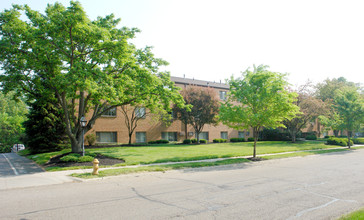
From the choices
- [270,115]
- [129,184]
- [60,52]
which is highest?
[60,52]

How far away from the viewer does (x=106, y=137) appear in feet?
98.5

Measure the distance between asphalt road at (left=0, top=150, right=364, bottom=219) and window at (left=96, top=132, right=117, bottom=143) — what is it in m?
20.2

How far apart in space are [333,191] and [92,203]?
736cm

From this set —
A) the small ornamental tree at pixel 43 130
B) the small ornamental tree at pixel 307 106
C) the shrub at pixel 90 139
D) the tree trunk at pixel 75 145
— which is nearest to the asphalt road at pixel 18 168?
the tree trunk at pixel 75 145

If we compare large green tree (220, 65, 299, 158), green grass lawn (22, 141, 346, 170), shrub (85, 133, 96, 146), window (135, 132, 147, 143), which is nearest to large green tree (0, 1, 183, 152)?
green grass lawn (22, 141, 346, 170)

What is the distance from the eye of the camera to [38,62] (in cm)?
1398

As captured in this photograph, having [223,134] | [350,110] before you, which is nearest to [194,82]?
[223,134]

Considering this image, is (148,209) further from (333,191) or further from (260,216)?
(333,191)

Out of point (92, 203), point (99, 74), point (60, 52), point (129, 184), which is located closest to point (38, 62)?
point (60, 52)

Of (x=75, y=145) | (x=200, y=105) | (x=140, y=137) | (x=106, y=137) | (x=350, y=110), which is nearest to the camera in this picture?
(x=75, y=145)

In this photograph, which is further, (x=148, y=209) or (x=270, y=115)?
(x=270, y=115)

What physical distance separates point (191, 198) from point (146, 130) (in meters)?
26.2

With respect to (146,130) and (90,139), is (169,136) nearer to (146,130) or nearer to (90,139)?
(146,130)

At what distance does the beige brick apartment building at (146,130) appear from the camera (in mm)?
29781
